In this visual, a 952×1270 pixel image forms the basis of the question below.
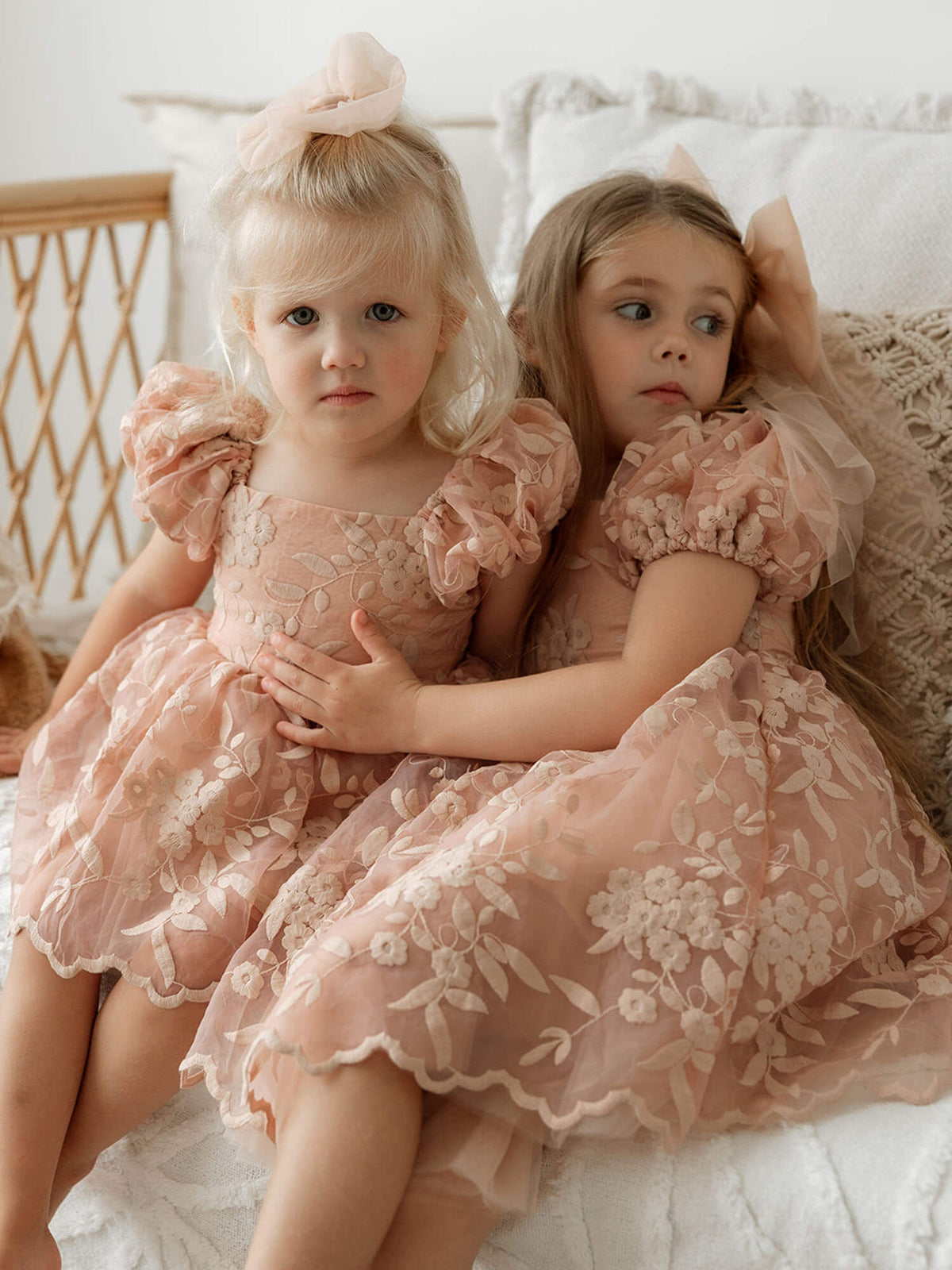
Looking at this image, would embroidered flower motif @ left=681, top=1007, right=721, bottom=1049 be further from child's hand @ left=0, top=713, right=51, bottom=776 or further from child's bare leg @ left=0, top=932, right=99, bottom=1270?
child's hand @ left=0, top=713, right=51, bottom=776

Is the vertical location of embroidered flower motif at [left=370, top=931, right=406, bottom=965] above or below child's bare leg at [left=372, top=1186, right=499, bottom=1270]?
above

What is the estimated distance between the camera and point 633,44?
1550mm

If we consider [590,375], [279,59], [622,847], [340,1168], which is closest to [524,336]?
[590,375]

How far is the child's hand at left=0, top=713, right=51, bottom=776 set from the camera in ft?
4.16

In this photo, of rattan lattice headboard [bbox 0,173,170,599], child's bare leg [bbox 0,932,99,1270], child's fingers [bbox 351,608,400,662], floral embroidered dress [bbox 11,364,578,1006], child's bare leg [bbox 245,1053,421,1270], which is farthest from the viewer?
rattan lattice headboard [bbox 0,173,170,599]

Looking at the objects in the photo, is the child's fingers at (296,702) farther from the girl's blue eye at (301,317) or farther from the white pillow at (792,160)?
the white pillow at (792,160)

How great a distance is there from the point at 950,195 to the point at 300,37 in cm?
99

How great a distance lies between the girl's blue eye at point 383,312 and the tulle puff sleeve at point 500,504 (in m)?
0.13

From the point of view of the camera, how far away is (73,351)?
→ 2.25 m

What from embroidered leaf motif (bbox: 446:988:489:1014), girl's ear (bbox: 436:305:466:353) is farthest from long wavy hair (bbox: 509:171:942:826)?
embroidered leaf motif (bbox: 446:988:489:1014)

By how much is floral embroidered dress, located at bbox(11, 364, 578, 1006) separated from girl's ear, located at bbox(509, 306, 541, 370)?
8 centimetres

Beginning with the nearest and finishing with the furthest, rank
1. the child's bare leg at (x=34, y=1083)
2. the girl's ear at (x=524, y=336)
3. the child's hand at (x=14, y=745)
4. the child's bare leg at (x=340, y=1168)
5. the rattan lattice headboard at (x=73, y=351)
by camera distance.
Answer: the child's bare leg at (x=340, y=1168), the child's bare leg at (x=34, y=1083), the girl's ear at (x=524, y=336), the child's hand at (x=14, y=745), the rattan lattice headboard at (x=73, y=351)

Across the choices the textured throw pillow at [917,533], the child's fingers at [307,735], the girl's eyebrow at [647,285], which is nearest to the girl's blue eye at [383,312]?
the girl's eyebrow at [647,285]

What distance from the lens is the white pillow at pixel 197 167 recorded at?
1.49 m
